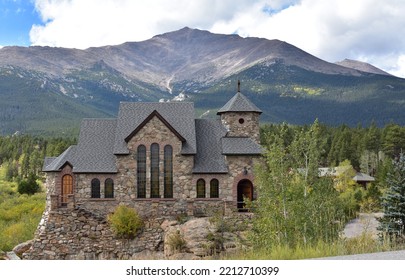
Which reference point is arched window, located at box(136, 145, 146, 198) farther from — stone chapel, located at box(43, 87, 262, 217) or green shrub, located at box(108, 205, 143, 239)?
green shrub, located at box(108, 205, 143, 239)

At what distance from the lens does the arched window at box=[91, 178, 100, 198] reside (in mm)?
31250

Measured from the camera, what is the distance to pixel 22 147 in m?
106

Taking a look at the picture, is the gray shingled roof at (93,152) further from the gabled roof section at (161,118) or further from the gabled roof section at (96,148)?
the gabled roof section at (161,118)

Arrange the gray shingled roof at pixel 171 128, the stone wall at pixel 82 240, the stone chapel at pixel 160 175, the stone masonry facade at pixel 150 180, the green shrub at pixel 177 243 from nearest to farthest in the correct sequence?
1. the green shrub at pixel 177 243
2. the stone wall at pixel 82 240
3. the stone masonry facade at pixel 150 180
4. the stone chapel at pixel 160 175
5. the gray shingled roof at pixel 171 128

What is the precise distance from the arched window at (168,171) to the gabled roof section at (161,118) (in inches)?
31.7

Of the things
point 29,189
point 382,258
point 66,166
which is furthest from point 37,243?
point 29,189

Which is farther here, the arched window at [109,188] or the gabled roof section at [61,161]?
the gabled roof section at [61,161]

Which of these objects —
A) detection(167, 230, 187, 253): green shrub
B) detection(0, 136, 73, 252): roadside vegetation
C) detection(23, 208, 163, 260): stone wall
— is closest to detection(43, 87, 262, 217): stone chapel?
detection(23, 208, 163, 260): stone wall

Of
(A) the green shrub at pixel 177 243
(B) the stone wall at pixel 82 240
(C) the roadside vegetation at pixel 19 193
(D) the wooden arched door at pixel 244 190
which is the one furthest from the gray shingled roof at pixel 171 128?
(A) the green shrub at pixel 177 243

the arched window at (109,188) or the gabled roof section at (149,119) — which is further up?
the gabled roof section at (149,119)

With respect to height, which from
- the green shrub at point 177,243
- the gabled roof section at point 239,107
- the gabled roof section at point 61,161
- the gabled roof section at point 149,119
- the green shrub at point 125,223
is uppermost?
the gabled roof section at point 239,107

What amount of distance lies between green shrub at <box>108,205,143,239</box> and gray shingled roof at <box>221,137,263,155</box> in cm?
622

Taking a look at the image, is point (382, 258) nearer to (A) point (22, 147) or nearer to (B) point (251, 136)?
Result: (B) point (251, 136)

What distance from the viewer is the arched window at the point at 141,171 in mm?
31188
